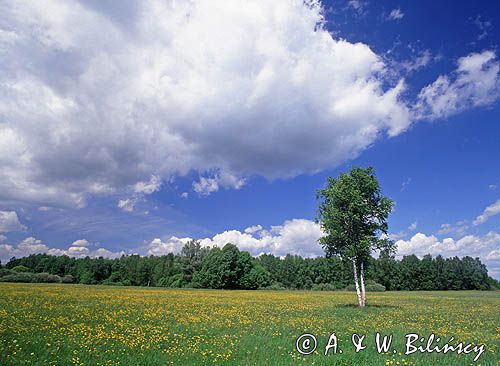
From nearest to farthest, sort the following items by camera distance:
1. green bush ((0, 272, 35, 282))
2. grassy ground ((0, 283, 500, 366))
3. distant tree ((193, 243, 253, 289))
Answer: grassy ground ((0, 283, 500, 366))
green bush ((0, 272, 35, 282))
distant tree ((193, 243, 253, 289))

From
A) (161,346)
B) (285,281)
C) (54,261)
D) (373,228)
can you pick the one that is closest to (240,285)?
(285,281)

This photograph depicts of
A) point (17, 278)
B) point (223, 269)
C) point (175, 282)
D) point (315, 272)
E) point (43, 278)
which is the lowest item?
point (17, 278)

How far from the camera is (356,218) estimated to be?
3406 cm

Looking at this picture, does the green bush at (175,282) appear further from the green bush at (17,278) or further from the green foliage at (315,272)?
the green bush at (17,278)

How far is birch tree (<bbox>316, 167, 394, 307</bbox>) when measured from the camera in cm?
3409

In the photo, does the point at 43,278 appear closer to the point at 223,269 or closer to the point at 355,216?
the point at 223,269

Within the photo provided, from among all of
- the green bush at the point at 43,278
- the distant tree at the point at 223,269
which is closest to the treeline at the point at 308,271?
the distant tree at the point at 223,269

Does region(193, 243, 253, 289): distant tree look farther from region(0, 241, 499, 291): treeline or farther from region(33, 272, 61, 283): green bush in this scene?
region(33, 272, 61, 283): green bush

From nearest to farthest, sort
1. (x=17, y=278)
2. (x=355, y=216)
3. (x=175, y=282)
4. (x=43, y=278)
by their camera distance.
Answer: (x=355, y=216) < (x=17, y=278) < (x=43, y=278) < (x=175, y=282)

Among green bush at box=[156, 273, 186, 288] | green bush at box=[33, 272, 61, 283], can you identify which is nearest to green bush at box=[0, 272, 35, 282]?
green bush at box=[33, 272, 61, 283]

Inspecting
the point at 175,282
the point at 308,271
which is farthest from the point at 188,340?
the point at 308,271

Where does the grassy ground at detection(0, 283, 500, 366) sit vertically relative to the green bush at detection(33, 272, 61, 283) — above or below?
below

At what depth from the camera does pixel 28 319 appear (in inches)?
669

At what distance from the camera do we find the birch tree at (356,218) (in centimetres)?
3409
